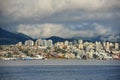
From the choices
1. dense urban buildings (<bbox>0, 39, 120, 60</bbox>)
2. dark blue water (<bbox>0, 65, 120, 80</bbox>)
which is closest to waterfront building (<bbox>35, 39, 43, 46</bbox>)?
dense urban buildings (<bbox>0, 39, 120, 60</bbox>)

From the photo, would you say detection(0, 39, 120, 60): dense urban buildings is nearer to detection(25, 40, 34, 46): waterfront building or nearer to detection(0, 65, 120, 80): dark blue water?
detection(25, 40, 34, 46): waterfront building

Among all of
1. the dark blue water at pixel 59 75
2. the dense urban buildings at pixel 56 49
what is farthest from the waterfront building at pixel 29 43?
the dark blue water at pixel 59 75

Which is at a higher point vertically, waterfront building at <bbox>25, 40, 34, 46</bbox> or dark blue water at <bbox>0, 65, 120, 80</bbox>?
waterfront building at <bbox>25, 40, 34, 46</bbox>

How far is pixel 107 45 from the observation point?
4684 centimetres

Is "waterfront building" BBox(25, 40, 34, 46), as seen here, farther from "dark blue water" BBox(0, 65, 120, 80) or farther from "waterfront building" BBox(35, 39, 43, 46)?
"dark blue water" BBox(0, 65, 120, 80)

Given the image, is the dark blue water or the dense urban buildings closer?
the dark blue water

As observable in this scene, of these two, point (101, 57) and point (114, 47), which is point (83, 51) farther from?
point (101, 57)

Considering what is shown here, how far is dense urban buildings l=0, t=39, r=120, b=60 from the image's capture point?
4378cm

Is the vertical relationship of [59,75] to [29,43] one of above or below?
below

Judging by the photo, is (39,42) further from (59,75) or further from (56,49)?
(59,75)

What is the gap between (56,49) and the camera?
147 ft

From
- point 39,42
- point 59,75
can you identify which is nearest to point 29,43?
point 39,42

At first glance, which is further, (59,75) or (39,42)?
(39,42)

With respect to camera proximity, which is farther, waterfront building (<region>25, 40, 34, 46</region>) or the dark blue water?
waterfront building (<region>25, 40, 34, 46</region>)
